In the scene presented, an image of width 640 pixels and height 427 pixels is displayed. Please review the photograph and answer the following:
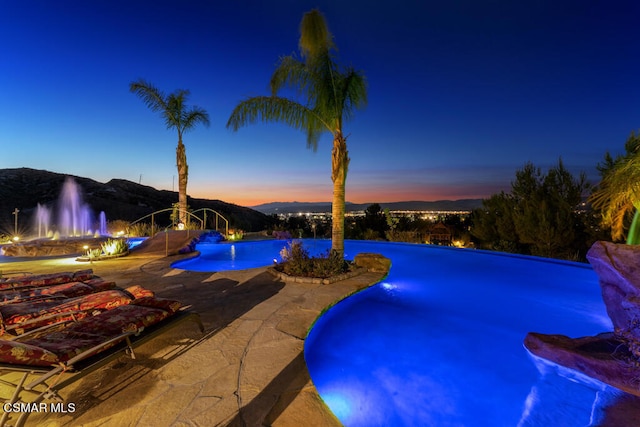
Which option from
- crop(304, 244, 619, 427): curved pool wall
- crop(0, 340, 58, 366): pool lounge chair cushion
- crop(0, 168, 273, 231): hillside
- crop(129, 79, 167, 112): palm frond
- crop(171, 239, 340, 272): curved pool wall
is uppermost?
crop(129, 79, 167, 112): palm frond

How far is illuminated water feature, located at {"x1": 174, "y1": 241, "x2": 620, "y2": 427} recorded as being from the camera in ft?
10.1

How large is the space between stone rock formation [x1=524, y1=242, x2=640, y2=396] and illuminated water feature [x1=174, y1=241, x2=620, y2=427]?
202 millimetres

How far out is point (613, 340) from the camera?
12.9 feet

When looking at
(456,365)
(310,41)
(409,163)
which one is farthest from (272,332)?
(409,163)

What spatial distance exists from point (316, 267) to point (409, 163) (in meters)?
23.0

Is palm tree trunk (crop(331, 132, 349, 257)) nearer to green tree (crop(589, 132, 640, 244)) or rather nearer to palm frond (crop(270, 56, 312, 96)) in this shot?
palm frond (crop(270, 56, 312, 96))

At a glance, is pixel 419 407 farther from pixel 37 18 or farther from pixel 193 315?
pixel 37 18

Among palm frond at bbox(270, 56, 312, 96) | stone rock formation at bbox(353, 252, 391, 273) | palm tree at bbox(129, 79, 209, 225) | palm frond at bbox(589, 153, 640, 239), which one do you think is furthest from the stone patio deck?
palm tree at bbox(129, 79, 209, 225)

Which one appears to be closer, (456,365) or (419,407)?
(419,407)

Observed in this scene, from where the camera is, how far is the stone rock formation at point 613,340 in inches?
125

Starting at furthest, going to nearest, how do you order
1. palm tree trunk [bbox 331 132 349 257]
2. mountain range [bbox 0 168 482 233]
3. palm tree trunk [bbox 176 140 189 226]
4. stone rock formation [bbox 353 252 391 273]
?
mountain range [bbox 0 168 482 233] → palm tree trunk [bbox 176 140 189 226] → palm tree trunk [bbox 331 132 349 257] → stone rock formation [bbox 353 252 391 273]

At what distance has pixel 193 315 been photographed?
3.53 meters

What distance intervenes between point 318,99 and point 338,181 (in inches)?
97.5

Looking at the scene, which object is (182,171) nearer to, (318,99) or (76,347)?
(318,99)
